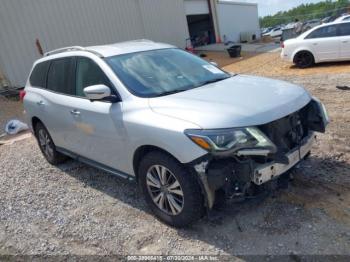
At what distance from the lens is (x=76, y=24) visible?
1554cm

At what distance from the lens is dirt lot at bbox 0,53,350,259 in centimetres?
319

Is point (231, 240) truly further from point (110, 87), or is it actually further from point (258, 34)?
point (258, 34)

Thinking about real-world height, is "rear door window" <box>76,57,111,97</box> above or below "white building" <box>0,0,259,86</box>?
below

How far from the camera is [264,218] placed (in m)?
3.48

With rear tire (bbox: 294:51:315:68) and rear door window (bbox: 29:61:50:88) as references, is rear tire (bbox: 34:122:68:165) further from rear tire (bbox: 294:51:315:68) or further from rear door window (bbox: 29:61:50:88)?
rear tire (bbox: 294:51:315:68)

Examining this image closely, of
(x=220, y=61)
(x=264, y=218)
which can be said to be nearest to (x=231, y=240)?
(x=264, y=218)

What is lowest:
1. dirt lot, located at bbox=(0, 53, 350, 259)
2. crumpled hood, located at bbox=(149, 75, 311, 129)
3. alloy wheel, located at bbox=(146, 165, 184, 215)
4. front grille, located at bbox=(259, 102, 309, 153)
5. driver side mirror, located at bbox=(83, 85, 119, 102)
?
dirt lot, located at bbox=(0, 53, 350, 259)

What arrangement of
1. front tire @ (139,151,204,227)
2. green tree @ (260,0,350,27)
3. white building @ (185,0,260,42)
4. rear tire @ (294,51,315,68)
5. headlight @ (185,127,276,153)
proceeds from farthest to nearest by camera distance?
green tree @ (260,0,350,27) → white building @ (185,0,260,42) → rear tire @ (294,51,315,68) → front tire @ (139,151,204,227) → headlight @ (185,127,276,153)

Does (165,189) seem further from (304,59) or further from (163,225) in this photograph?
(304,59)

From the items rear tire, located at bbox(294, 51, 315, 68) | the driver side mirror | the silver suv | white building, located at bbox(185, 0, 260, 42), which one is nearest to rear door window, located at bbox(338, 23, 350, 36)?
rear tire, located at bbox(294, 51, 315, 68)

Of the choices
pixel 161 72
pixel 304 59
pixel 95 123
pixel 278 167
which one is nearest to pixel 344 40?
pixel 304 59

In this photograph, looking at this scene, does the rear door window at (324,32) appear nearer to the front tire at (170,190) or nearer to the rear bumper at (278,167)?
the rear bumper at (278,167)

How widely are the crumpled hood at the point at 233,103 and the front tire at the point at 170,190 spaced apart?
0.46 metres

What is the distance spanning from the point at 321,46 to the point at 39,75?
1035cm
